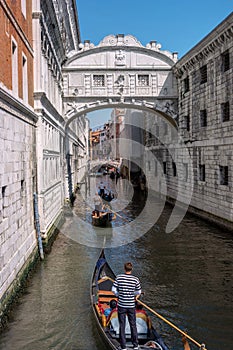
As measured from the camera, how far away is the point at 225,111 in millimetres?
11680

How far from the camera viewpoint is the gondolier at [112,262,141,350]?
413 centimetres

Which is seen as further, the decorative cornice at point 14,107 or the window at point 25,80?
the window at point 25,80

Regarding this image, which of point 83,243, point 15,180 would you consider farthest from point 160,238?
point 15,180

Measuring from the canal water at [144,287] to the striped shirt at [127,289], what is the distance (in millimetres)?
994

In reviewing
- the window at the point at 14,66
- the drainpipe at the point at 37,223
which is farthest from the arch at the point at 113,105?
the window at the point at 14,66

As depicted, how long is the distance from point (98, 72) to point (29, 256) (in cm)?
946

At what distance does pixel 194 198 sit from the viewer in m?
14.4

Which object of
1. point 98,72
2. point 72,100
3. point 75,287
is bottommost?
point 75,287

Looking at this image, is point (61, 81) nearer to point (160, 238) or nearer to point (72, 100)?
point (72, 100)

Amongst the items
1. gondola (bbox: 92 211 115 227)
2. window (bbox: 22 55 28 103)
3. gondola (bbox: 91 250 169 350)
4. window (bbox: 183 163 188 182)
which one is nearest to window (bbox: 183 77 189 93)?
window (bbox: 183 163 188 182)

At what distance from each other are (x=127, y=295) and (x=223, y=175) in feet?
27.1

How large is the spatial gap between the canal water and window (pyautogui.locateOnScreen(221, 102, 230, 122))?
3038 mm

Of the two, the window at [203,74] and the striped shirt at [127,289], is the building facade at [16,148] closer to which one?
the striped shirt at [127,289]

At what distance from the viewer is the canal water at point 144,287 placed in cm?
522
